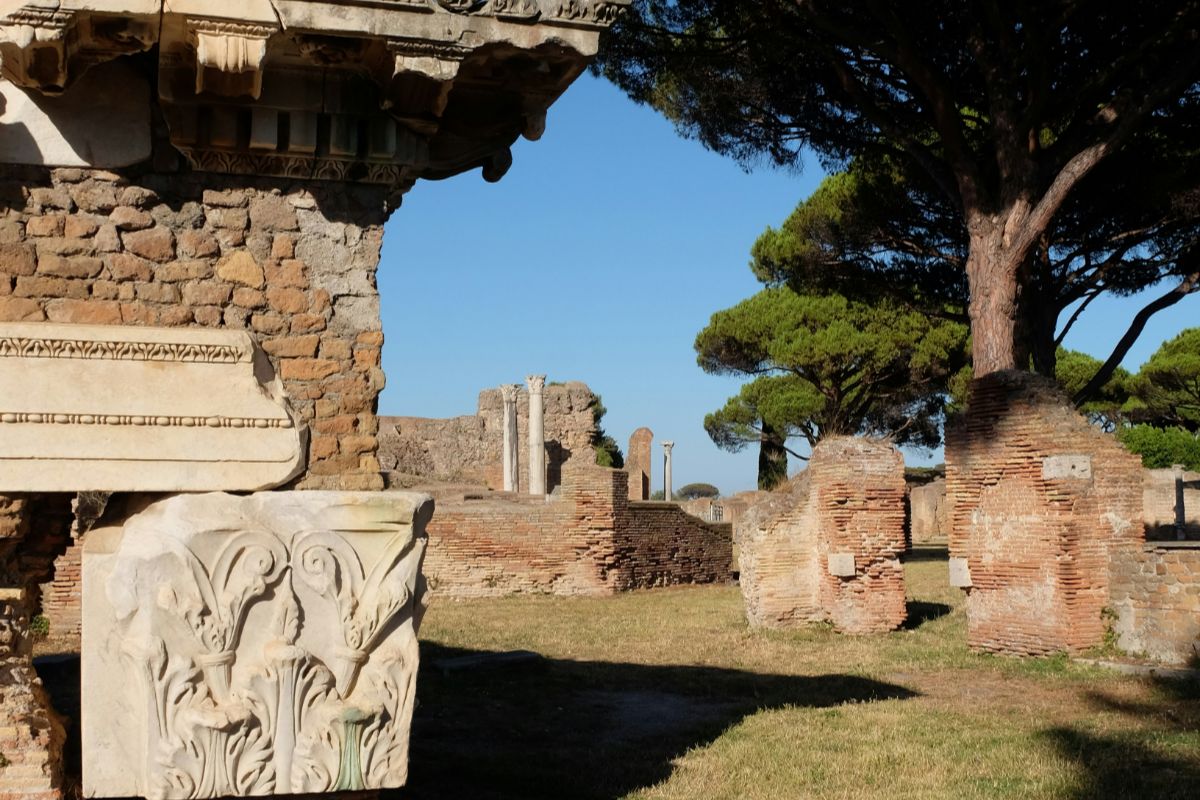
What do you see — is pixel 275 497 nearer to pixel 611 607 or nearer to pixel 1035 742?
pixel 1035 742

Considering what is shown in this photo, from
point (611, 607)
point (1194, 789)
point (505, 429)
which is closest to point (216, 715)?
point (1194, 789)

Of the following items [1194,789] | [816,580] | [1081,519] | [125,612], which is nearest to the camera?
[125,612]

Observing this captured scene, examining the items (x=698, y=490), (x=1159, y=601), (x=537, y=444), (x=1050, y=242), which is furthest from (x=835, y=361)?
(x=698, y=490)

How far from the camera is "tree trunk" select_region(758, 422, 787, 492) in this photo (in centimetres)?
2650

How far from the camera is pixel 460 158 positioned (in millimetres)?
4789

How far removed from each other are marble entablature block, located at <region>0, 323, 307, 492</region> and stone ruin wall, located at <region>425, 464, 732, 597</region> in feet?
40.1

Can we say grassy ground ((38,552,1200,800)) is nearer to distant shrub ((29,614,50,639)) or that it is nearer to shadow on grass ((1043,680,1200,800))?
shadow on grass ((1043,680,1200,800))

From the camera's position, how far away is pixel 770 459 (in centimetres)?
2698

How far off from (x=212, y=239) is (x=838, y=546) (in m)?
8.25

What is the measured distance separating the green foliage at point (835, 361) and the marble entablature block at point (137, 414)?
17.6 metres

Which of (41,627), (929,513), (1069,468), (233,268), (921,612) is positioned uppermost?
(233,268)

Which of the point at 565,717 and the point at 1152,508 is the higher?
the point at 1152,508

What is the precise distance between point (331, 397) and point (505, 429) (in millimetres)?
25151

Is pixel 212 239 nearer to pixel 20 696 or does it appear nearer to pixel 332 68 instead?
pixel 332 68
